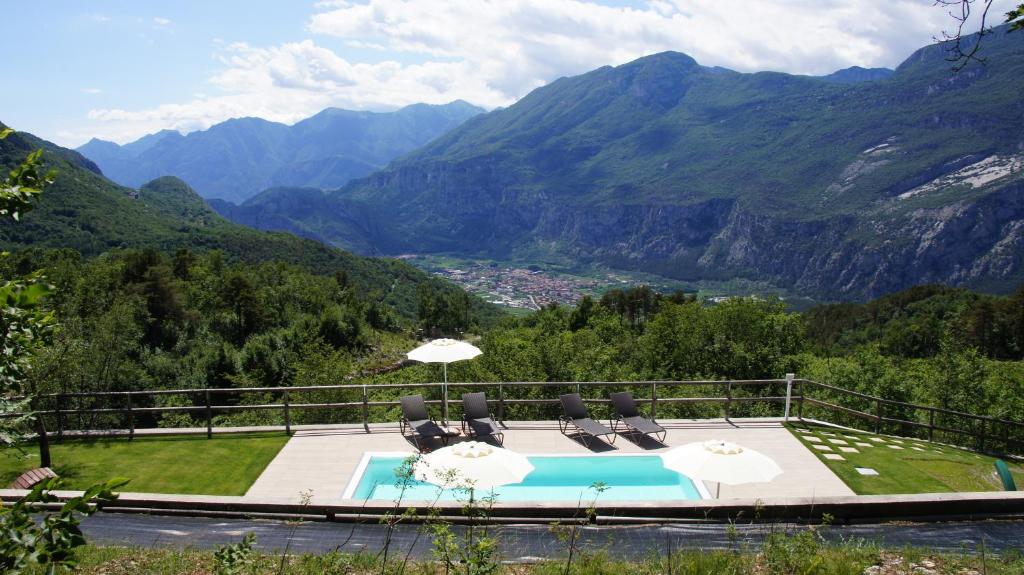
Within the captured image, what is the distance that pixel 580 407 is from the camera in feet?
39.7

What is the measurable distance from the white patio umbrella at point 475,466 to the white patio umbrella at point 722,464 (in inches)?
88.4

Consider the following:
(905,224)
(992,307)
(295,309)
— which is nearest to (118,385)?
(295,309)

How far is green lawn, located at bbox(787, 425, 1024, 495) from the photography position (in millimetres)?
9750

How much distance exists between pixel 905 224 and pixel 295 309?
164 m

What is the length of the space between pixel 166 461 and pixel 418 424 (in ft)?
14.4

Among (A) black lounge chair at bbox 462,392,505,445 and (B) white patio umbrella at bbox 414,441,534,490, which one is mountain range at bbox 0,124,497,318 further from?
(B) white patio umbrella at bbox 414,441,534,490

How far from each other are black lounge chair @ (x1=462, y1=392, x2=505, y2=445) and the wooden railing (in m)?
0.36

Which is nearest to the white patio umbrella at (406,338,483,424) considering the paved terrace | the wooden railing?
the wooden railing

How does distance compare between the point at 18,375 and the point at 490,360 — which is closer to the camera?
the point at 18,375

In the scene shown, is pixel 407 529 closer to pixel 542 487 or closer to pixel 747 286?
pixel 542 487

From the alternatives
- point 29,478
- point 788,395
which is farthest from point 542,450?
point 29,478

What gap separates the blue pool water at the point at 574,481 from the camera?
10.1m

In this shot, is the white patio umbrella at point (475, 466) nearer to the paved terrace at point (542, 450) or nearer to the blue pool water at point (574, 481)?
the blue pool water at point (574, 481)

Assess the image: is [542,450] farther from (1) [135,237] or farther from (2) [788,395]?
(1) [135,237]
